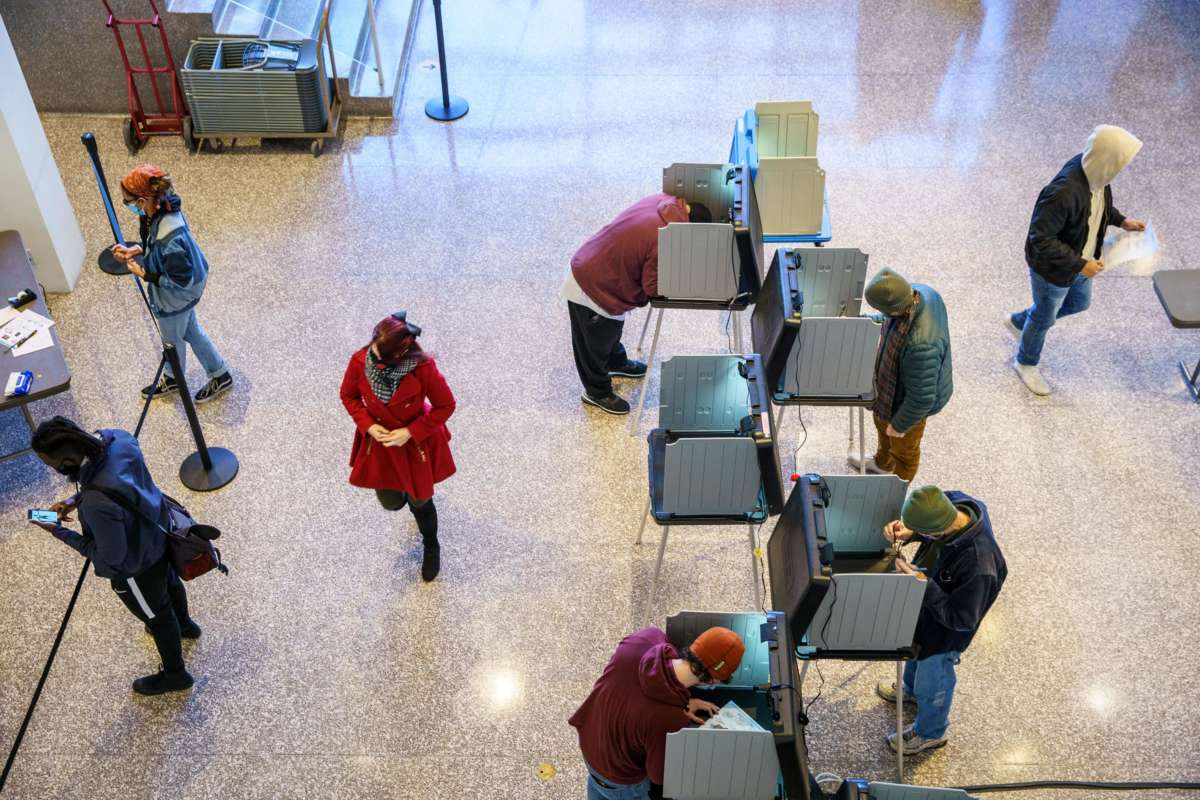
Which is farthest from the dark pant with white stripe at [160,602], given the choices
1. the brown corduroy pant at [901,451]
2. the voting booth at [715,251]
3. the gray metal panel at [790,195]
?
the gray metal panel at [790,195]

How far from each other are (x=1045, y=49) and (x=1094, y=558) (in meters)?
4.85

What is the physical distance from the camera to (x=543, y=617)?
16.1ft

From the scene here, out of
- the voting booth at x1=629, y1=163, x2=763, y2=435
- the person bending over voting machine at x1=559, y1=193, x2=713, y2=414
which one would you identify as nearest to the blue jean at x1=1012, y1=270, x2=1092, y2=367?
the voting booth at x1=629, y1=163, x2=763, y2=435

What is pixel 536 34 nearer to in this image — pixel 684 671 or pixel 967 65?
pixel 967 65

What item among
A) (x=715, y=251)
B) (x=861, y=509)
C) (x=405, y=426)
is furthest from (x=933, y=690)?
(x=405, y=426)

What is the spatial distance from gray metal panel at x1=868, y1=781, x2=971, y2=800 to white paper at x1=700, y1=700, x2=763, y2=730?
42cm

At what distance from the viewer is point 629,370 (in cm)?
604

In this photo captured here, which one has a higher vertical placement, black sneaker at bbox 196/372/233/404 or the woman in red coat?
the woman in red coat

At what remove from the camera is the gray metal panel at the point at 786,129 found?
5832 mm

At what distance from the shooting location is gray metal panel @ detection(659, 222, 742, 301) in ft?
16.5

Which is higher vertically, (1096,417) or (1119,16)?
(1119,16)

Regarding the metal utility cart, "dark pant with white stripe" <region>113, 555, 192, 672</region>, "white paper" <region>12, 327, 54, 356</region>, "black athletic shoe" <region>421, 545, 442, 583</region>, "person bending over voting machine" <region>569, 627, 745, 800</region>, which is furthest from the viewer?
the metal utility cart

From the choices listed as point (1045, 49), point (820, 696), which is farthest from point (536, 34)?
point (820, 696)

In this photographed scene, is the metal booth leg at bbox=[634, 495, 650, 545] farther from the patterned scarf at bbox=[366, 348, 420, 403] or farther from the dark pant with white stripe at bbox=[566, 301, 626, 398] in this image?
the patterned scarf at bbox=[366, 348, 420, 403]
